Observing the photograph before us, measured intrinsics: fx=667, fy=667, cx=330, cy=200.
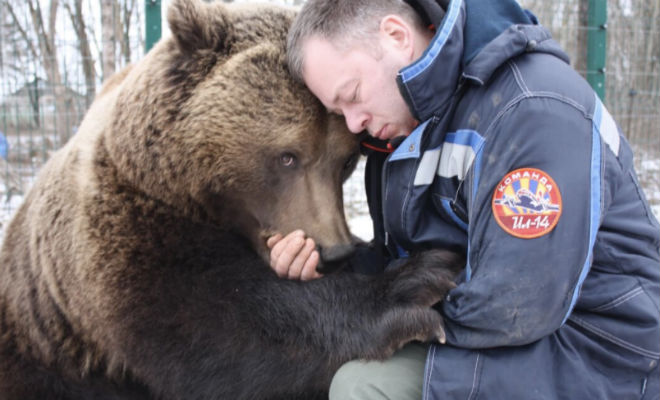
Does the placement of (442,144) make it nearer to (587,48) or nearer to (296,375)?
(296,375)

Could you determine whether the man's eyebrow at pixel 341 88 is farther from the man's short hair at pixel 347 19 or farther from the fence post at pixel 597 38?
the fence post at pixel 597 38

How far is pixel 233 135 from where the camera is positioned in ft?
8.93

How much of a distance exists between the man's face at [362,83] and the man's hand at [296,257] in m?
0.49

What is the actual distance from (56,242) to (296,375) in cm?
123

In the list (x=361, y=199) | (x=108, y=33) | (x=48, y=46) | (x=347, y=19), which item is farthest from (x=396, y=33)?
(x=361, y=199)

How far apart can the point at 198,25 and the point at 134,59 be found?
137 inches

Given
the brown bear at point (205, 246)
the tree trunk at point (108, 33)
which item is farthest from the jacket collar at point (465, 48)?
the tree trunk at point (108, 33)

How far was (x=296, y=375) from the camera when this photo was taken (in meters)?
2.53

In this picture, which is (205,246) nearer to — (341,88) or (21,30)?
(341,88)

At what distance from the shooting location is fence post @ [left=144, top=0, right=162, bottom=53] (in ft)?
16.4

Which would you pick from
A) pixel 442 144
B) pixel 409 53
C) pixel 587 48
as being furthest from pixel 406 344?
pixel 587 48

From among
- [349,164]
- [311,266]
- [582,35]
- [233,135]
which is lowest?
[311,266]

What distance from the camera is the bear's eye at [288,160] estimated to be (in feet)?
9.03

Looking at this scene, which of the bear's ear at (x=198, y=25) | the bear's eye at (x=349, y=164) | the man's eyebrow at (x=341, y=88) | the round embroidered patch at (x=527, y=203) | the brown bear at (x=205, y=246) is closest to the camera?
the round embroidered patch at (x=527, y=203)
